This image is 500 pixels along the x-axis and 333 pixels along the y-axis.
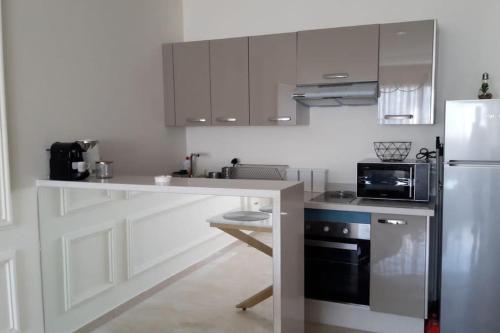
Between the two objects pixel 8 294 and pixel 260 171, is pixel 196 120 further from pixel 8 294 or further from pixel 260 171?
pixel 8 294

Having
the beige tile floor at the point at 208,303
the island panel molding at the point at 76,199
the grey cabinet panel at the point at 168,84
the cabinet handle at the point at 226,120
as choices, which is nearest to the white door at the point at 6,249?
the island panel molding at the point at 76,199

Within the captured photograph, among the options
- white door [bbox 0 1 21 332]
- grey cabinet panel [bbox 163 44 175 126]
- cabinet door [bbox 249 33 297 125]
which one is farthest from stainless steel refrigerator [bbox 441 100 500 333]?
white door [bbox 0 1 21 332]

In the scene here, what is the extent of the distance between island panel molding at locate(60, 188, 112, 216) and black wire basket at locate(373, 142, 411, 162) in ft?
6.62

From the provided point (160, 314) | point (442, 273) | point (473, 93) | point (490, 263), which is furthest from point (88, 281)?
point (473, 93)

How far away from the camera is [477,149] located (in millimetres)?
2557

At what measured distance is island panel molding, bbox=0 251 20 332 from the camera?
7.68ft

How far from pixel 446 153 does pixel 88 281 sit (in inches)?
92.0

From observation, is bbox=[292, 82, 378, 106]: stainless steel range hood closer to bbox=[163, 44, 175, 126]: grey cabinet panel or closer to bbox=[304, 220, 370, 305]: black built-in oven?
bbox=[304, 220, 370, 305]: black built-in oven

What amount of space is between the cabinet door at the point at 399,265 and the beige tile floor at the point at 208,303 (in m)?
0.91

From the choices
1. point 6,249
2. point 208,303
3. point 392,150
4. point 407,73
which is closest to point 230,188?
point 208,303

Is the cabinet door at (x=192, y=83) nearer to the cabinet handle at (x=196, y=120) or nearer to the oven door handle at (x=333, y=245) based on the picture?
the cabinet handle at (x=196, y=120)

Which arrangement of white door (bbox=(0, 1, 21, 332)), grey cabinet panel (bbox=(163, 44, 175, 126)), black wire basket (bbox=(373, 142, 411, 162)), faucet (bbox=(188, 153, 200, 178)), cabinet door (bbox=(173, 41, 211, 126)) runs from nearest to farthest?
white door (bbox=(0, 1, 21, 332)), black wire basket (bbox=(373, 142, 411, 162)), cabinet door (bbox=(173, 41, 211, 126)), grey cabinet panel (bbox=(163, 44, 175, 126)), faucet (bbox=(188, 153, 200, 178))

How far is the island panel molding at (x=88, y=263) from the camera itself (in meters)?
2.68

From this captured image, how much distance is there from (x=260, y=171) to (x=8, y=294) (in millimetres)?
2067
